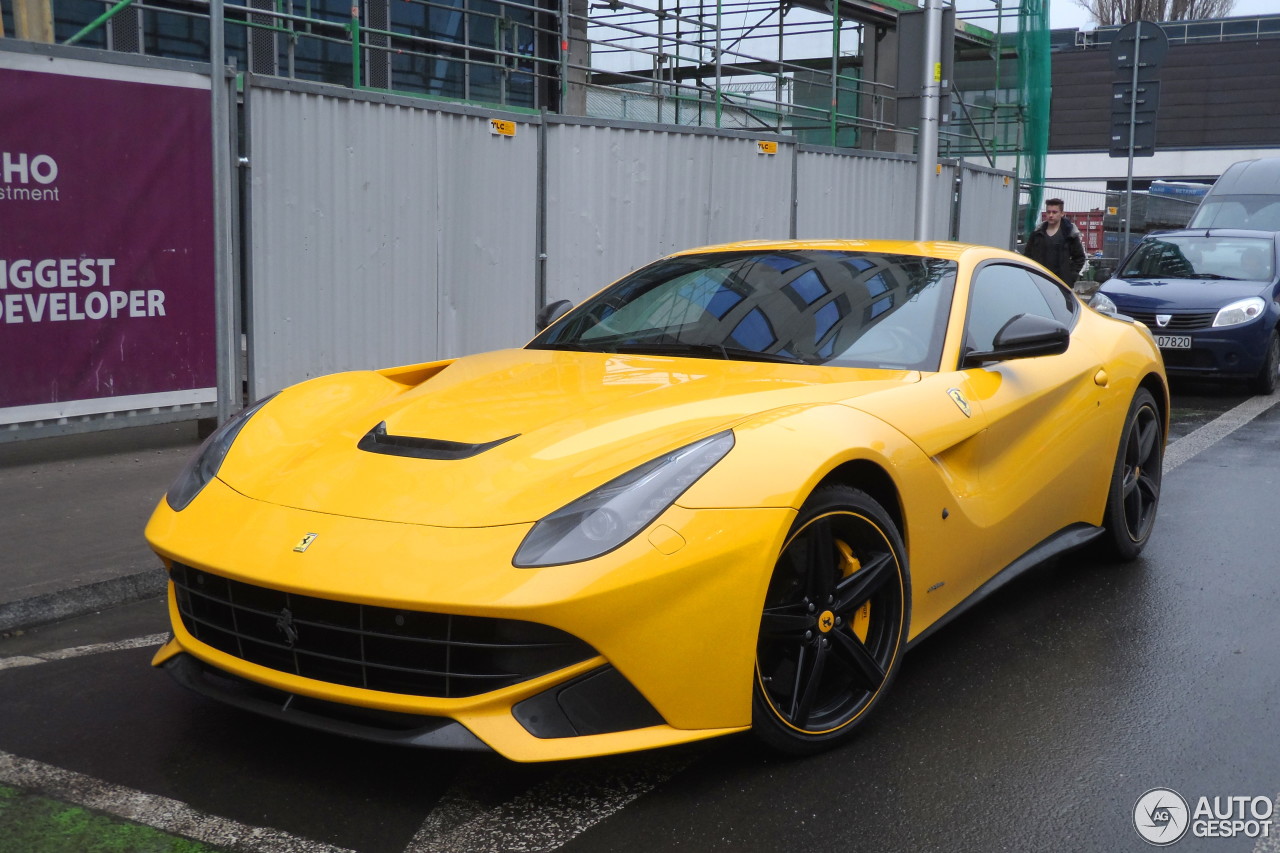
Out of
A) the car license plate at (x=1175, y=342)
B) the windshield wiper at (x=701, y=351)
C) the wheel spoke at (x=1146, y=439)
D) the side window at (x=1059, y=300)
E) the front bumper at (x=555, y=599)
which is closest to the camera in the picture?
the front bumper at (x=555, y=599)

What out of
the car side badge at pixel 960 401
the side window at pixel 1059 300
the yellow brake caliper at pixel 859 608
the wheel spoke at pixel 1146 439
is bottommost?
the yellow brake caliper at pixel 859 608

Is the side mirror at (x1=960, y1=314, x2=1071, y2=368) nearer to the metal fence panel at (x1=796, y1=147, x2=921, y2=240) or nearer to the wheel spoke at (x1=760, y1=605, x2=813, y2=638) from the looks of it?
the wheel spoke at (x1=760, y1=605, x2=813, y2=638)

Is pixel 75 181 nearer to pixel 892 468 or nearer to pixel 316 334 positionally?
pixel 316 334

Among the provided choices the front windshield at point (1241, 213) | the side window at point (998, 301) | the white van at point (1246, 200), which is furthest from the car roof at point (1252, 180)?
the side window at point (998, 301)

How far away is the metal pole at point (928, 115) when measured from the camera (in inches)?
477

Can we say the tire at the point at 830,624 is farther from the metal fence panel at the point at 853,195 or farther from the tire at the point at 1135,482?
the metal fence panel at the point at 853,195

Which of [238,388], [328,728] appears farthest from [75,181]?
[328,728]

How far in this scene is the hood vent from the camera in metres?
3.32

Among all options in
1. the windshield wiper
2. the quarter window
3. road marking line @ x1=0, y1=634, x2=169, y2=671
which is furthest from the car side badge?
road marking line @ x1=0, y1=634, x2=169, y2=671

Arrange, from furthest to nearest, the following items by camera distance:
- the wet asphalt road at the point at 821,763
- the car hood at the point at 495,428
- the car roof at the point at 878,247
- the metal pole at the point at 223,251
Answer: the metal pole at the point at 223,251 < the car roof at the point at 878,247 < the car hood at the point at 495,428 < the wet asphalt road at the point at 821,763

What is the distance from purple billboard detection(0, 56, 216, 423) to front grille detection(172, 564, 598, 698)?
4514 mm

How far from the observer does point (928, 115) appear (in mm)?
12398

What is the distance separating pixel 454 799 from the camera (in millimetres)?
3084

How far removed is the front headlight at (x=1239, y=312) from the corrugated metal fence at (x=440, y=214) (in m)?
4.27
